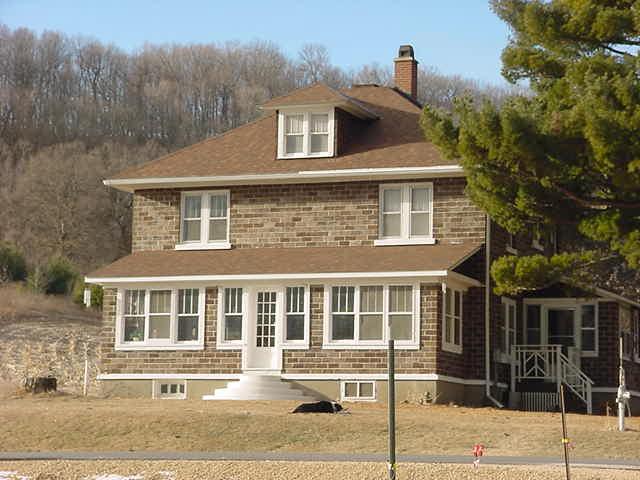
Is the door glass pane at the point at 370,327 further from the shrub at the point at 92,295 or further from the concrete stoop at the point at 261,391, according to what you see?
the shrub at the point at 92,295

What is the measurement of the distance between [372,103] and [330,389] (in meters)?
8.93

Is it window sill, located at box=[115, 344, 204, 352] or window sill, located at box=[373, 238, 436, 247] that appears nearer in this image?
window sill, located at box=[373, 238, 436, 247]

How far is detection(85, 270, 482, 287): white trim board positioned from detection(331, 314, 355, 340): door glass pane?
1082 millimetres

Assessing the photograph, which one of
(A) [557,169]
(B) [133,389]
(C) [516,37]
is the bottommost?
(B) [133,389]

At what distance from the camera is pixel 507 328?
3612 centimetres

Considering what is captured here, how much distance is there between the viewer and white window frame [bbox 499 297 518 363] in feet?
117

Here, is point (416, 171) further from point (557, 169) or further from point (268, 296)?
point (557, 169)

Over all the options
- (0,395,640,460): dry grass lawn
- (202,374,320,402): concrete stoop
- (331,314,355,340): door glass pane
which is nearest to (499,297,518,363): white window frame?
(331,314,355,340): door glass pane

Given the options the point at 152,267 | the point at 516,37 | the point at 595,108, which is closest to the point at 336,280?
the point at 152,267

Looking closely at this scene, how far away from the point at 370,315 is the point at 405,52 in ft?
33.9

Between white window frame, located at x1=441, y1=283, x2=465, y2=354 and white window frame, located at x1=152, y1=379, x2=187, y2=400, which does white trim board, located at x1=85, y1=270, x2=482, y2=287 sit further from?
white window frame, located at x1=152, y1=379, x2=187, y2=400

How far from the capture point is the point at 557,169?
86.8 ft

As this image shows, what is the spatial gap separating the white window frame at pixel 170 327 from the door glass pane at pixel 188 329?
0.31 feet

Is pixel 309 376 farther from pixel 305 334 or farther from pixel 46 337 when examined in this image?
pixel 46 337
